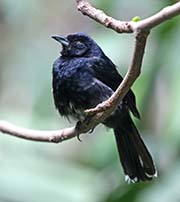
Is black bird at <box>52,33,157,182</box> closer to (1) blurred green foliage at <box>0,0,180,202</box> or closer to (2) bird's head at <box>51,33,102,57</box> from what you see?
(2) bird's head at <box>51,33,102,57</box>

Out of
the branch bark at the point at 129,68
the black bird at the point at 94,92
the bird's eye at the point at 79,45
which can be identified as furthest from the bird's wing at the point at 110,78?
the branch bark at the point at 129,68

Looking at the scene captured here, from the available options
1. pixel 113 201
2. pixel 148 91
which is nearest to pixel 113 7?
pixel 148 91

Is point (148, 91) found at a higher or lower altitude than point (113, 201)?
higher

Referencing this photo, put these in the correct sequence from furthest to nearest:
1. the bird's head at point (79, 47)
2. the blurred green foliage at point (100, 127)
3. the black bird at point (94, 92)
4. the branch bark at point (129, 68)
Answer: the blurred green foliage at point (100, 127) < the bird's head at point (79, 47) < the black bird at point (94, 92) < the branch bark at point (129, 68)

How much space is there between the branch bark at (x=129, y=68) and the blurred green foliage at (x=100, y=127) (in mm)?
710

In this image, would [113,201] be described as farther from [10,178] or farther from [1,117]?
[1,117]

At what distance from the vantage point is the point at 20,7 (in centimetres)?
365

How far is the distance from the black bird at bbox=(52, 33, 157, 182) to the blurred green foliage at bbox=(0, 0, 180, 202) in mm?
175

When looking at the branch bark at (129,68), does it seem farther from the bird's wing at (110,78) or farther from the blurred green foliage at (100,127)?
the blurred green foliage at (100,127)

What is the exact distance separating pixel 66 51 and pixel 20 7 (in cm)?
92

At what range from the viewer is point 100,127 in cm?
381

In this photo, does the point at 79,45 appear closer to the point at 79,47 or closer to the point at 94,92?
the point at 79,47

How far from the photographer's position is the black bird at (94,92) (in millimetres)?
2600

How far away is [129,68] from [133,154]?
1.20 m
